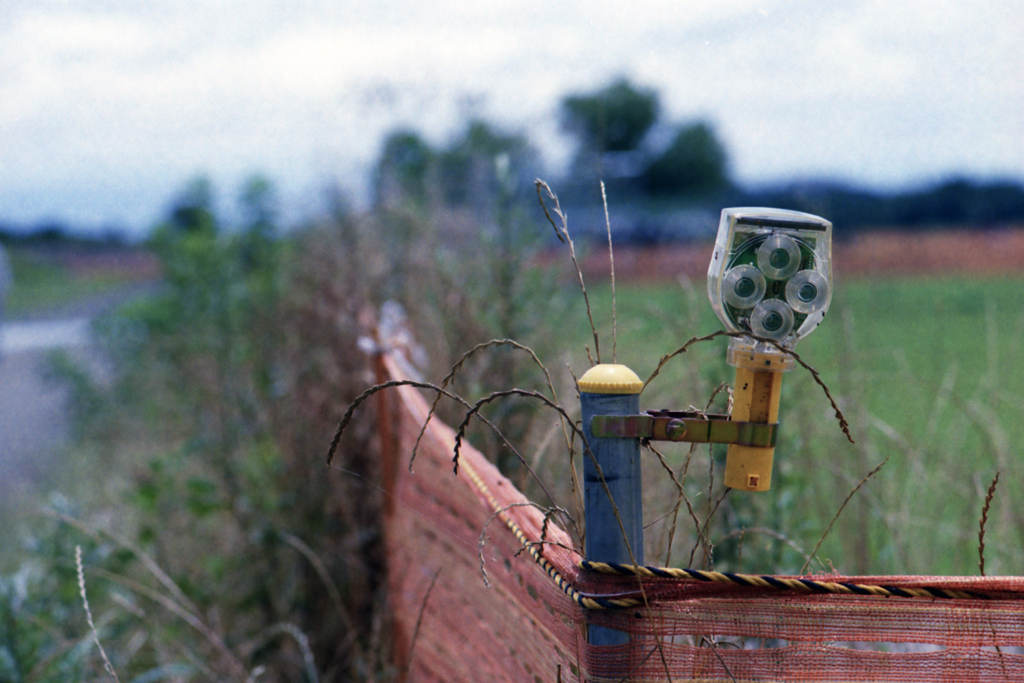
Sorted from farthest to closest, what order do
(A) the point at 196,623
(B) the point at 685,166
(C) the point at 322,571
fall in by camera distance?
→ (B) the point at 685,166
(A) the point at 196,623
(C) the point at 322,571

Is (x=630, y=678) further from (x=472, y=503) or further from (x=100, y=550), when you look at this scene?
(x=100, y=550)

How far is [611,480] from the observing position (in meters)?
0.91

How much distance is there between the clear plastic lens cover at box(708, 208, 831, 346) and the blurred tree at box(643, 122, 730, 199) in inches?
2146

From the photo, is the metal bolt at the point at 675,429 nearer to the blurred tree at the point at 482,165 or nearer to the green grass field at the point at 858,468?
the green grass field at the point at 858,468

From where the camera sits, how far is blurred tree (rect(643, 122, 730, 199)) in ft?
178

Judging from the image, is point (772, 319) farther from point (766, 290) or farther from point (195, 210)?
point (195, 210)

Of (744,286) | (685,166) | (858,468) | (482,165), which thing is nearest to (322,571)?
(744,286)

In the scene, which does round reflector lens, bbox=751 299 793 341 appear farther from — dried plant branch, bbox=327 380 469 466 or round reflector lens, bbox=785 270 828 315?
dried plant branch, bbox=327 380 469 466

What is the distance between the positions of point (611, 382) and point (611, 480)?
4.7 inches

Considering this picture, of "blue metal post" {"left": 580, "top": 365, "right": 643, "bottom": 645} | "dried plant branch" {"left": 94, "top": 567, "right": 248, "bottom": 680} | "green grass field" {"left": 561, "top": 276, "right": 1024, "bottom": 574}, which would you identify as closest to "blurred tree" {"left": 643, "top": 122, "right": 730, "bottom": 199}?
"green grass field" {"left": 561, "top": 276, "right": 1024, "bottom": 574}

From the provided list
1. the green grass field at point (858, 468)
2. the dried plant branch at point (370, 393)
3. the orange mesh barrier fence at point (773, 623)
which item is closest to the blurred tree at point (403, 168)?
the green grass field at point (858, 468)

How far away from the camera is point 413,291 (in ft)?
14.5

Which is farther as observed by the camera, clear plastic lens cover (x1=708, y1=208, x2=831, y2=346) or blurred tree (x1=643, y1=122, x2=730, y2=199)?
blurred tree (x1=643, y1=122, x2=730, y2=199)

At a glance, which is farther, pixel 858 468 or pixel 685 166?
pixel 685 166
